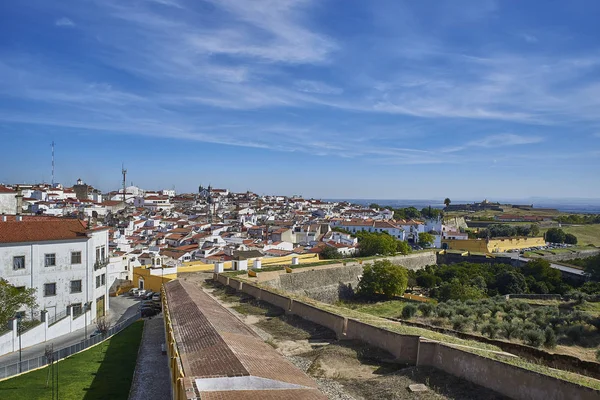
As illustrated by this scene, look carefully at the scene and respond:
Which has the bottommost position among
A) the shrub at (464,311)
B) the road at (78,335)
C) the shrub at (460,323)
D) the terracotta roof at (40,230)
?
the road at (78,335)

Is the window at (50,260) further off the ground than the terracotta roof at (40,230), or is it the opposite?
the terracotta roof at (40,230)

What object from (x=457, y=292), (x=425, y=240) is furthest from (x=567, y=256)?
(x=457, y=292)

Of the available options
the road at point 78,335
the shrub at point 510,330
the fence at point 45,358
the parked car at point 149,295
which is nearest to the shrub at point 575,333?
the shrub at point 510,330

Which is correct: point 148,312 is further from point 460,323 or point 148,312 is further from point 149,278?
point 460,323

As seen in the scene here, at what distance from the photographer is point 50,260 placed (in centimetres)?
2158

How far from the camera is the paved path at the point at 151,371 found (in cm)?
1177

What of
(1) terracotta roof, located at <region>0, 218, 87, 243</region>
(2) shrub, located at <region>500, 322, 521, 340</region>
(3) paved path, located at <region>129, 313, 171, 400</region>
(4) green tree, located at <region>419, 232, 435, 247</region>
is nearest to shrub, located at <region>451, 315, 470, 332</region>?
(2) shrub, located at <region>500, 322, 521, 340</region>

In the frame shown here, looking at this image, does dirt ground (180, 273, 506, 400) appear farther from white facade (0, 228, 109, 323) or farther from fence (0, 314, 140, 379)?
white facade (0, 228, 109, 323)

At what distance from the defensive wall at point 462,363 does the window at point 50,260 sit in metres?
13.8

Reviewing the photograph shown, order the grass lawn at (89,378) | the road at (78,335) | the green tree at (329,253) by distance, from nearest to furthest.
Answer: the grass lawn at (89,378) → the road at (78,335) → the green tree at (329,253)

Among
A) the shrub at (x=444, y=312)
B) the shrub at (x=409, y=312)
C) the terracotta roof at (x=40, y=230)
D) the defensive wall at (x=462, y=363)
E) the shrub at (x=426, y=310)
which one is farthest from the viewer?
the shrub at (x=409, y=312)

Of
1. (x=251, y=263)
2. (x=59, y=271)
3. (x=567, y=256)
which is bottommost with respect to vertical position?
(x=567, y=256)

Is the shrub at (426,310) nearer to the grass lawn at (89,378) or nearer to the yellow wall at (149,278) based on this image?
the grass lawn at (89,378)

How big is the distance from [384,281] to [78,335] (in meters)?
20.1
